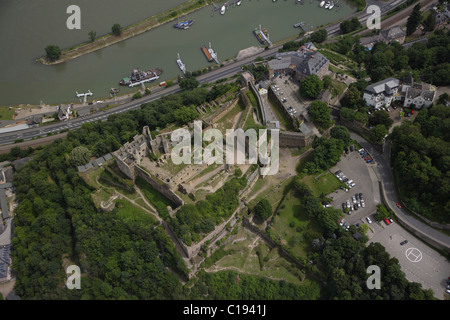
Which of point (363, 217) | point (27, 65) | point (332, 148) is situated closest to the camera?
point (363, 217)

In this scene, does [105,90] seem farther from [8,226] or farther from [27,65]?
A: [8,226]

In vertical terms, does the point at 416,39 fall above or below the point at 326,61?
above

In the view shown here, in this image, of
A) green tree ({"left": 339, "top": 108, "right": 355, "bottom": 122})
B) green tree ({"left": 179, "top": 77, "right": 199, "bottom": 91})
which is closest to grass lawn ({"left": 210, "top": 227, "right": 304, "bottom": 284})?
green tree ({"left": 339, "top": 108, "right": 355, "bottom": 122})

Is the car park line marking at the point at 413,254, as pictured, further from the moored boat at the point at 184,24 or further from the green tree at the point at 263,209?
the moored boat at the point at 184,24

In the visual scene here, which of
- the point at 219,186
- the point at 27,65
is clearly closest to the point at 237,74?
the point at 219,186

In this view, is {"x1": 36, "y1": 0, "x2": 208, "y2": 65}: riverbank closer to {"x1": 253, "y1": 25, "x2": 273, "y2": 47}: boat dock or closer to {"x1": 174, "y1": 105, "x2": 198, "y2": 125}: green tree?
{"x1": 253, "y1": 25, "x2": 273, "y2": 47}: boat dock

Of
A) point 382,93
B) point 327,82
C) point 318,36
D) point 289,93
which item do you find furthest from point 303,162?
point 318,36

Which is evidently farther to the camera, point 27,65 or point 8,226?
point 27,65
